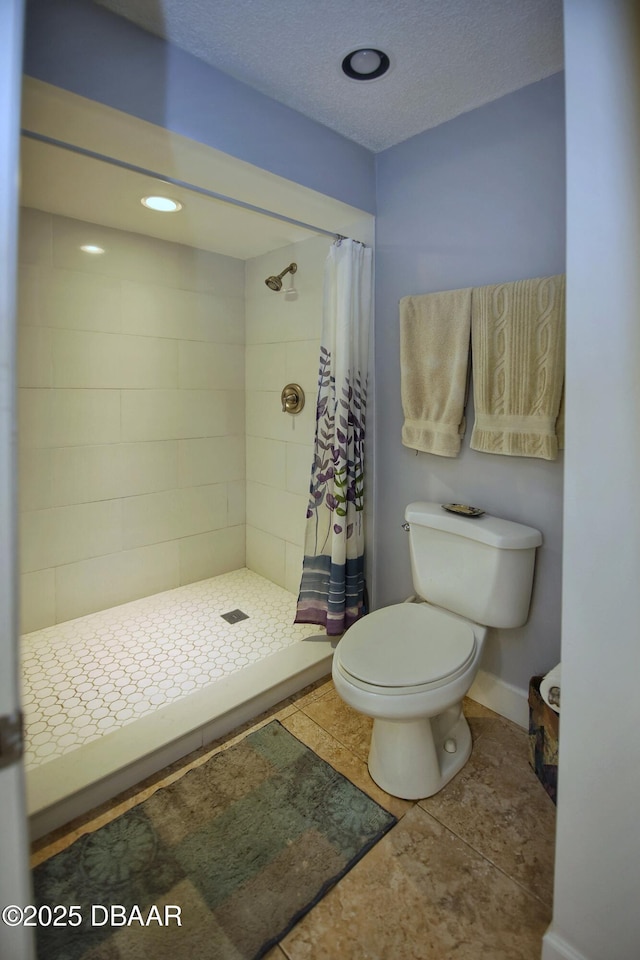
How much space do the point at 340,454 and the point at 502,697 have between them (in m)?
1.19

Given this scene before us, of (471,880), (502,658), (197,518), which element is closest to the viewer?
(471,880)

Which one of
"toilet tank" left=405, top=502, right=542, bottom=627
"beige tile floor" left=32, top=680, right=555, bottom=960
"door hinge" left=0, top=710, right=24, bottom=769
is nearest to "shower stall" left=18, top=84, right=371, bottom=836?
"beige tile floor" left=32, top=680, right=555, bottom=960

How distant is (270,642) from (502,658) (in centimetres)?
105

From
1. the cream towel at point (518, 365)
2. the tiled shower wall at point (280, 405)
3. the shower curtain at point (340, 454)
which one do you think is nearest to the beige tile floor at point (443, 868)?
the shower curtain at point (340, 454)

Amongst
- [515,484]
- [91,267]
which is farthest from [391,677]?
[91,267]

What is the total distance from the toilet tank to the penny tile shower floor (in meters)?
0.88

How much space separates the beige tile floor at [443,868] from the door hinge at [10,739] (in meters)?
0.92

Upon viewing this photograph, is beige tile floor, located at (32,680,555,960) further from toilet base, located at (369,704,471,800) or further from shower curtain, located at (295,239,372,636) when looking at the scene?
shower curtain, located at (295,239,372,636)

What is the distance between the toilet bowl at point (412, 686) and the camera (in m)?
1.36

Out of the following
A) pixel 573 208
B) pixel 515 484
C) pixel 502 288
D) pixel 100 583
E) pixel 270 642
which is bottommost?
pixel 270 642

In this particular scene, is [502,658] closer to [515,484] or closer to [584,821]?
[515,484]

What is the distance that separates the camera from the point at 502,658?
187 cm

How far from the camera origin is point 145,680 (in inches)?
77.8

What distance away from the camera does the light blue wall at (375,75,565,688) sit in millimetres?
1594
